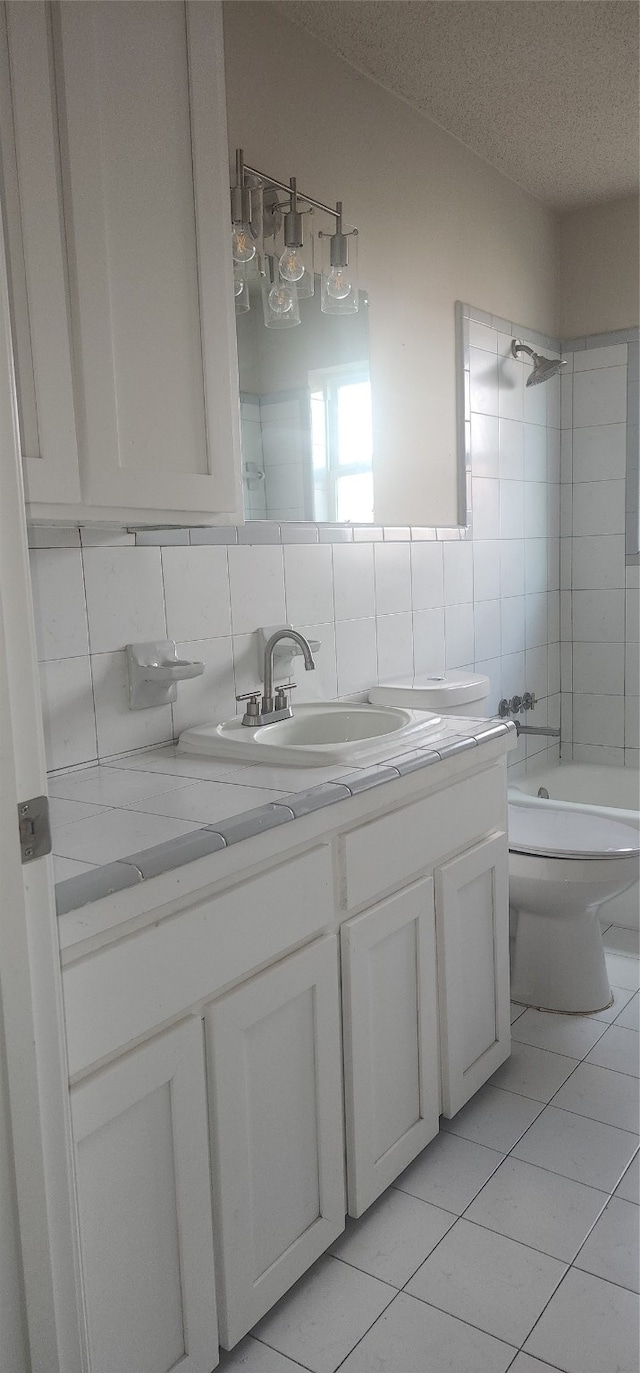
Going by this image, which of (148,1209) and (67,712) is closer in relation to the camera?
(148,1209)

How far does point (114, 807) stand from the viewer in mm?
1368

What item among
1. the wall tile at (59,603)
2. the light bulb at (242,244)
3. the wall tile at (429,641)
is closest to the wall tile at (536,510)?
the wall tile at (429,641)

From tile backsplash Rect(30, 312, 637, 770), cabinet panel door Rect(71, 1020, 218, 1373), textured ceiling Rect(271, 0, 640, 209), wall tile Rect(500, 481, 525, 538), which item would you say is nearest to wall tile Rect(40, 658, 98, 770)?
tile backsplash Rect(30, 312, 637, 770)

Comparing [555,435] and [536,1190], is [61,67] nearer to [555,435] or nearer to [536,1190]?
[536,1190]

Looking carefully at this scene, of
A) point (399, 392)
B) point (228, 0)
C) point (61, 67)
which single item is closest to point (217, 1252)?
point (61, 67)

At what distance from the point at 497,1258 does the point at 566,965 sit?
0.90 m

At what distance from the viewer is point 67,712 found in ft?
5.22

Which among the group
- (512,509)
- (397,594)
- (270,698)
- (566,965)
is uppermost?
(512,509)

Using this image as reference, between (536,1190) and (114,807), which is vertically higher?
(114,807)

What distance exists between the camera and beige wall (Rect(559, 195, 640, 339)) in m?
3.24

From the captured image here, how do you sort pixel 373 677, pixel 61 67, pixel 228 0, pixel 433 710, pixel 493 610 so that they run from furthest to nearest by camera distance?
pixel 493 610, pixel 373 677, pixel 433 710, pixel 228 0, pixel 61 67

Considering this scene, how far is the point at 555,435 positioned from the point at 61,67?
2559 mm

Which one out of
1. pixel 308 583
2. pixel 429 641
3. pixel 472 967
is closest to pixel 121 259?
pixel 308 583

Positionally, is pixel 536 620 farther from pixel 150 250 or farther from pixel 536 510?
pixel 150 250
